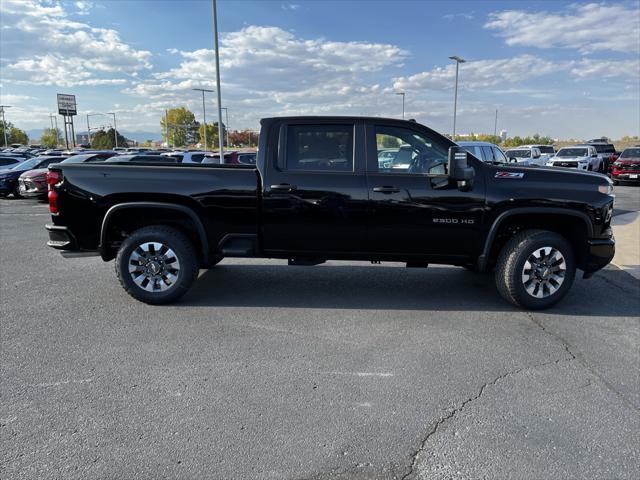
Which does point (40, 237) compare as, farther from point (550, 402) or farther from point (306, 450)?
point (550, 402)

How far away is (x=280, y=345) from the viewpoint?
13.8 feet

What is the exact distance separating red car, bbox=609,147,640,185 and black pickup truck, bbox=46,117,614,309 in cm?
2057

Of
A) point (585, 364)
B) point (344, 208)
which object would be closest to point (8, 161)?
point (344, 208)

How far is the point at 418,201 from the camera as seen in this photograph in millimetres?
4992

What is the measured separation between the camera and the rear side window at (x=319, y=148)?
16.8ft

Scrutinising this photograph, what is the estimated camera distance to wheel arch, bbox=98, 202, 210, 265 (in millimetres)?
5066

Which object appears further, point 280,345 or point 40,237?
point 40,237

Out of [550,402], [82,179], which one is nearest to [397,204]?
[550,402]

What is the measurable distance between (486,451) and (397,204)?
2783 millimetres

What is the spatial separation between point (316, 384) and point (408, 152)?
282 centimetres

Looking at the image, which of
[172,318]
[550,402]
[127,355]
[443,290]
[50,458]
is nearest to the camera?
[50,458]

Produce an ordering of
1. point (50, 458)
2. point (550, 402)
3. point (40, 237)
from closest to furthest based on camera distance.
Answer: point (50, 458), point (550, 402), point (40, 237)

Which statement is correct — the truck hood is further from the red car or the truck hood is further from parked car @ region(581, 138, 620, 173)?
parked car @ region(581, 138, 620, 173)

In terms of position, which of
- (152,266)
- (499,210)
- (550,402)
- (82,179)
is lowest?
(550,402)
